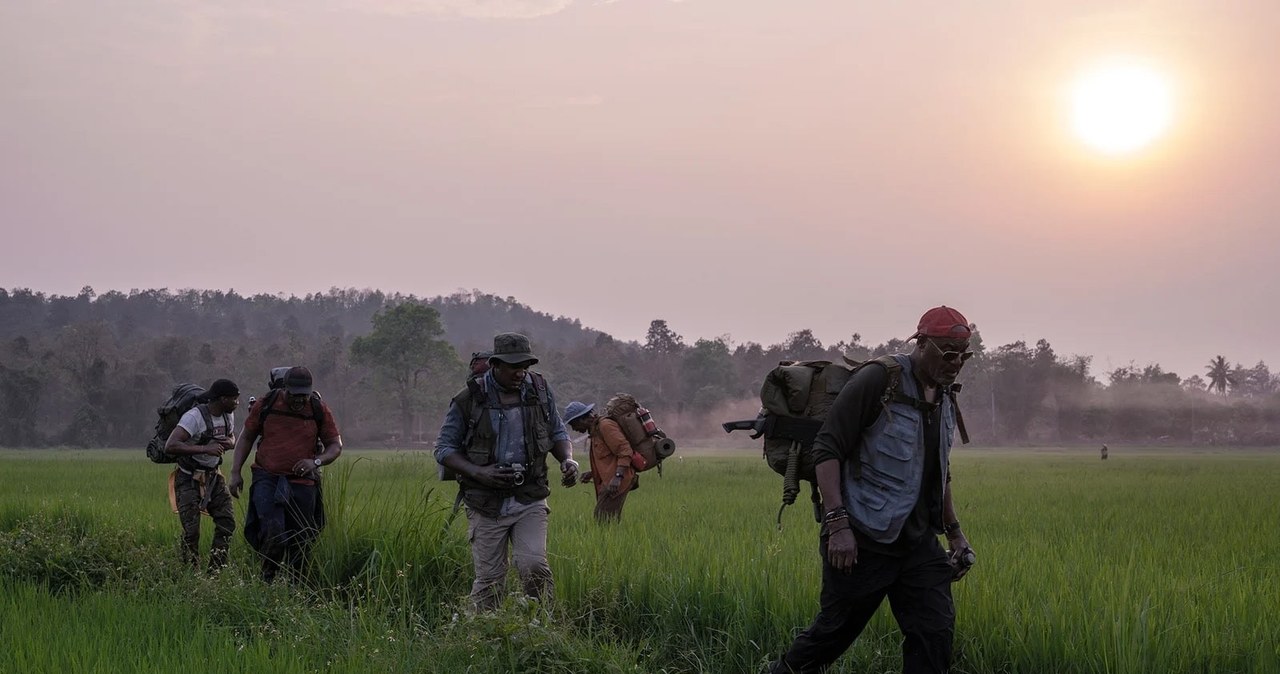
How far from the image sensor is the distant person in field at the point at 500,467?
7090mm

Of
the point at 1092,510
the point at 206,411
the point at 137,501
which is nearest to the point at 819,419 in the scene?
the point at 206,411

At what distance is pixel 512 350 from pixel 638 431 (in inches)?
153

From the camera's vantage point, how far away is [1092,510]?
53.0 feet

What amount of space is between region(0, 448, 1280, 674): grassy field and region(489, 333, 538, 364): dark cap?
1.52 metres

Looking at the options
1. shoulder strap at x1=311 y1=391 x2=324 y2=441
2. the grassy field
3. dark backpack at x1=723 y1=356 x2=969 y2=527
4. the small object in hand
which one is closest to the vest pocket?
dark backpack at x1=723 y1=356 x2=969 y2=527

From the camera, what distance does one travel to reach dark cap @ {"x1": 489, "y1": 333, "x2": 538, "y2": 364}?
7.09 m

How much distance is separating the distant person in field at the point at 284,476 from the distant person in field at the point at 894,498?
4.78 meters

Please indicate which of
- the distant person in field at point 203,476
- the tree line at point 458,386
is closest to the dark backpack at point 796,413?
the distant person in field at point 203,476

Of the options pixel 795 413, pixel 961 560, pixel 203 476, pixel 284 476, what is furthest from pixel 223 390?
pixel 961 560

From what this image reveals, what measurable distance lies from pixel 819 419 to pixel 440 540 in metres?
4.17

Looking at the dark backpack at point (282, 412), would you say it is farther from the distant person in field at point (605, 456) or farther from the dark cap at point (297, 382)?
the distant person in field at point (605, 456)

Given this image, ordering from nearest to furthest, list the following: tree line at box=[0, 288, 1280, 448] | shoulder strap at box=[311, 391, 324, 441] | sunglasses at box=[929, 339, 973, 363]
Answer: sunglasses at box=[929, 339, 973, 363] < shoulder strap at box=[311, 391, 324, 441] < tree line at box=[0, 288, 1280, 448]

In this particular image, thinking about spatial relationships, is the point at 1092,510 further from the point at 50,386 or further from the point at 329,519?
the point at 50,386

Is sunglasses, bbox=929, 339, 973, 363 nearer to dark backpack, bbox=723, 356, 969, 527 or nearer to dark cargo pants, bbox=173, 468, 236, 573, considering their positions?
dark backpack, bbox=723, 356, 969, 527
